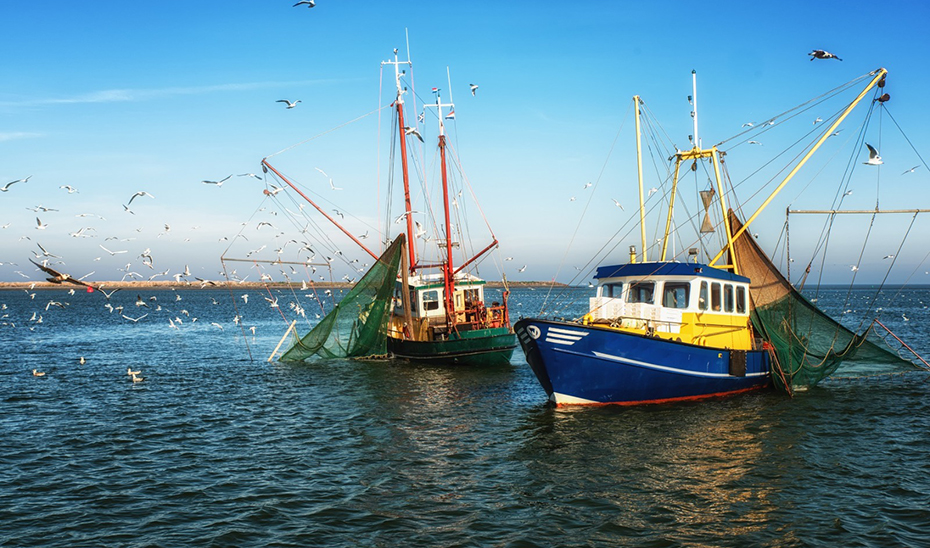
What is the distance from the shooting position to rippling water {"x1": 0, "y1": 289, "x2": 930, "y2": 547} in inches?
432

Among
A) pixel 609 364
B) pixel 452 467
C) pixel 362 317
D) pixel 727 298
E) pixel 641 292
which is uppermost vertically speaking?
pixel 641 292

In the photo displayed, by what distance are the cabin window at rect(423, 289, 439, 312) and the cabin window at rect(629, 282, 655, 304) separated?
529 inches

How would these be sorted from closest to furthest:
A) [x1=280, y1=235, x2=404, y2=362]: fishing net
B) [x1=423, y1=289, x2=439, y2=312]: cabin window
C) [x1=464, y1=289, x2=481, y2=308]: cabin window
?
[x1=280, y1=235, x2=404, y2=362]: fishing net → [x1=423, y1=289, x2=439, y2=312]: cabin window → [x1=464, y1=289, x2=481, y2=308]: cabin window

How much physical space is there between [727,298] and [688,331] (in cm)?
226

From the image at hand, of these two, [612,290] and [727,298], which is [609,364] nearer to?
[612,290]

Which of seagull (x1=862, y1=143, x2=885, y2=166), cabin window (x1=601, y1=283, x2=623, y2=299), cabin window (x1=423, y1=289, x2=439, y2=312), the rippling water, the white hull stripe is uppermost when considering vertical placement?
seagull (x1=862, y1=143, x2=885, y2=166)

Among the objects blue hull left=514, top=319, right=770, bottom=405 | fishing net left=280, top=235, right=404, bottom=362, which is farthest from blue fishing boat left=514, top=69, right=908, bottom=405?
fishing net left=280, top=235, right=404, bottom=362

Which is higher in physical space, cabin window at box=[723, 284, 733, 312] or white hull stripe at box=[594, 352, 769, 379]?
cabin window at box=[723, 284, 733, 312]

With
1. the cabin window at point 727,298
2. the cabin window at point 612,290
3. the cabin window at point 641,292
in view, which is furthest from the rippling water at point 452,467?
the cabin window at point 612,290

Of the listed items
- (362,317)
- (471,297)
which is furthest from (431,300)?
(362,317)

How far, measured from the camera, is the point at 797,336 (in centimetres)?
2303

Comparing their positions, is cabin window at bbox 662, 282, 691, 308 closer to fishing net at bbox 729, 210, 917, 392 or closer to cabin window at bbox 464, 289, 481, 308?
fishing net at bbox 729, 210, 917, 392

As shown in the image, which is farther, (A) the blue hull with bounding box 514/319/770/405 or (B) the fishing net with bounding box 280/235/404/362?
(B) the fishing net with bounding box 280/235/404/362

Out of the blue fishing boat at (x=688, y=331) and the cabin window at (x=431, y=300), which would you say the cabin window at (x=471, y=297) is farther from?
the blue fishing boat at (x=688, y=331)
